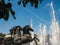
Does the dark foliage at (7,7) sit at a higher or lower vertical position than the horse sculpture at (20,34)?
higher

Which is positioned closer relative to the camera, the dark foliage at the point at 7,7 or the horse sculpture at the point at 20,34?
the dark foliage at the point at 7,7

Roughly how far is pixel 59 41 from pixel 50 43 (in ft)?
10.4

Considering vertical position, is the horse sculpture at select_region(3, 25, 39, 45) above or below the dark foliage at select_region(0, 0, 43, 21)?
below

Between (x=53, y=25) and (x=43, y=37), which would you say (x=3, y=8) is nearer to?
(x=53, y=25)

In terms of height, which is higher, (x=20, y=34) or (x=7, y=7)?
(x=7, y=7)

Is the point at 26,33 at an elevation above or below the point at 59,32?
above

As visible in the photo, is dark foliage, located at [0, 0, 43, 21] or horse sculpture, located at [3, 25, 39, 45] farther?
horse sculpture, located at [3, 25, 39, 45]

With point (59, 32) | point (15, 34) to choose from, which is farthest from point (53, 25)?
point (15, 34)

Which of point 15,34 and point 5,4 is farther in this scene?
point 15,34

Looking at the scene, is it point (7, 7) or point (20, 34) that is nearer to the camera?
point (7, 7)

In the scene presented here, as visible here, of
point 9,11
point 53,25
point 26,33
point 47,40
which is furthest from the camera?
point 47,40

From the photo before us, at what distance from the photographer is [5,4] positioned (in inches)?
203

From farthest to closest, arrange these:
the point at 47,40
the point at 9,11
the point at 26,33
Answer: the point at 47,40, the point at 26,33, the point at 9,11

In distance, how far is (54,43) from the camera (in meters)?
70.1
